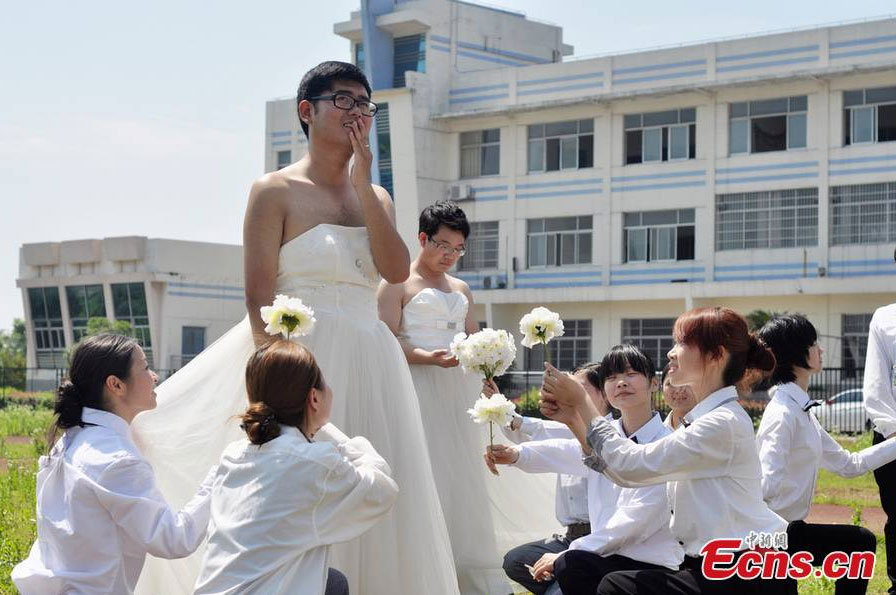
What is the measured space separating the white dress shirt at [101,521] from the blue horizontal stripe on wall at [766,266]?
31.2 meters

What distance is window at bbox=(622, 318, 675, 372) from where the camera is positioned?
36.3 metres

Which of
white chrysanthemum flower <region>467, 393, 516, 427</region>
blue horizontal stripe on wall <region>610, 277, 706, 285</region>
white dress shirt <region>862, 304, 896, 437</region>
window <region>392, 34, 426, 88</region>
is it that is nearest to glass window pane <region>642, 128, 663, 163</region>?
blue horizontal stripe on wall <region>610, 277, 706, 285</region>

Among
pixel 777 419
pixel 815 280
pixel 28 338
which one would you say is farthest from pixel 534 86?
pixel 777 419

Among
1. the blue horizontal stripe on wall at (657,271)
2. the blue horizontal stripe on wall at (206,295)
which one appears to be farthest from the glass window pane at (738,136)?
the blue horizontal stripe on wall at (206,295)

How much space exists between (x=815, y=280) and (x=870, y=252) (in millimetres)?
1562

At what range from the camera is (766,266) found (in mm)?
34250

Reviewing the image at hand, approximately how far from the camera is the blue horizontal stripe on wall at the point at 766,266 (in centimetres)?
3359

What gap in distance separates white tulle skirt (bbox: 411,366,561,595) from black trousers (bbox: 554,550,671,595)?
6.49 ft

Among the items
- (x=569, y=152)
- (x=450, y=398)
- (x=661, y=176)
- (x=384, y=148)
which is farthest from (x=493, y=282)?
(x=450, y=398)

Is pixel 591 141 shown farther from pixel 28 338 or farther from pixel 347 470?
pixel 347 470

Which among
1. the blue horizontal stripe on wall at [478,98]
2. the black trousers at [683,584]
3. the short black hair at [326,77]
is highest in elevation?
the blue horizontal stripe on wall at [478,98]

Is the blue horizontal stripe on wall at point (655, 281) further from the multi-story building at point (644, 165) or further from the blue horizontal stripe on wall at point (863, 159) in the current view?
the blue horizontal stripe on wall at point (863, 159)

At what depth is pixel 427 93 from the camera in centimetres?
3906

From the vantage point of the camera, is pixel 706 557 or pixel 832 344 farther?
pixel 832 344
